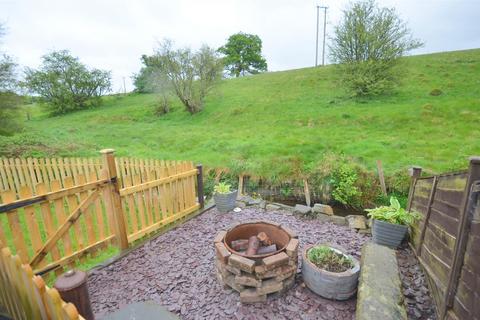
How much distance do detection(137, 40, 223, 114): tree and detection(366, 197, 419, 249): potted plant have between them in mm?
15417

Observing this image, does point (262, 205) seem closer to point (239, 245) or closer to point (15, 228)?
point (239, 245)

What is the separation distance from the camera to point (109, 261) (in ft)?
10.8

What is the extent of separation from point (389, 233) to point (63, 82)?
3210 cm

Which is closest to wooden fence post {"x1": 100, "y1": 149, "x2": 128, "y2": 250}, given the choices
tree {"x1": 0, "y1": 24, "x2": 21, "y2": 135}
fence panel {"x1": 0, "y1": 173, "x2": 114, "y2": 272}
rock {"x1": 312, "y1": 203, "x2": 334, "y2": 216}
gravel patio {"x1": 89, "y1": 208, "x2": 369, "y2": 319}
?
fence panel {"x1": 0, "y1": 173, "x2": 114, "y2": 272}

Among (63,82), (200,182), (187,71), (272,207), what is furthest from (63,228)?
(63,82)

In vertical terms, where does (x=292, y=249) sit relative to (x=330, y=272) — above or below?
above

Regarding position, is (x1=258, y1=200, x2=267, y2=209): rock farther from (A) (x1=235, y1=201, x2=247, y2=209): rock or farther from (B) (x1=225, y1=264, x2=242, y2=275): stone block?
(B) (x1=225, y1=264, x2=242, y2=275): stone block

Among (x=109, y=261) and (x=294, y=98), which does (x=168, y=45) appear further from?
(x=109, y=261)

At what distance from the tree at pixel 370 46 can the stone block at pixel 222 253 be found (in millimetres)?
14870

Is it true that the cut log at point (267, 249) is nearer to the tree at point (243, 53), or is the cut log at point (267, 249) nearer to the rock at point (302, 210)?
the rock at point (302, 210)

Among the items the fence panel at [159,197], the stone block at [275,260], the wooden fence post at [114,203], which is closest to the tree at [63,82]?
the fence panel at [159,197]

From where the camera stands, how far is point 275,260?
2422 millimetres

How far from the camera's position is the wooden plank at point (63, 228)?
2833mm

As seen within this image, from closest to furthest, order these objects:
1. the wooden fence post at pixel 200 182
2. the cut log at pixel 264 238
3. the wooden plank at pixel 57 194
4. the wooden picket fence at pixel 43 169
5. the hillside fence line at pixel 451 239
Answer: the hillside fence line at pixel 451 239
the wooden plank at pixel 57 194
the cut log at pixel 264 238
the wooden fence post at pixel 200 182
the wooden picket fence at pixel 43 169
